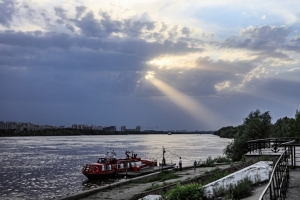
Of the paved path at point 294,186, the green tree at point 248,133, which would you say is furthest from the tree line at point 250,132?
the paved path at point 294,186

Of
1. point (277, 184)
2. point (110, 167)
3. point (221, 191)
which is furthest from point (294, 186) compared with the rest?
point (110, 167)

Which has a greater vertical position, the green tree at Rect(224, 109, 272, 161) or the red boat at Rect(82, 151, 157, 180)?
the green tree at Rect(224, 109, 272, 161)

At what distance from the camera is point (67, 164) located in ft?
241

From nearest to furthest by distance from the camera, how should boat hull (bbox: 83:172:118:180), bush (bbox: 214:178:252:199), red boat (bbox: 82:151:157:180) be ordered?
1. bush (bbox: 214:178:252:199)
2. boat hull (bbox: 83:172:118:180)
3. red boat (bbox: 82:151:157:180)

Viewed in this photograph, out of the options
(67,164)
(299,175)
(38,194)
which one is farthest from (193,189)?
(67,164)

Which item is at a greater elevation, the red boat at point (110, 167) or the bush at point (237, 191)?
the bush at point (237, 191)

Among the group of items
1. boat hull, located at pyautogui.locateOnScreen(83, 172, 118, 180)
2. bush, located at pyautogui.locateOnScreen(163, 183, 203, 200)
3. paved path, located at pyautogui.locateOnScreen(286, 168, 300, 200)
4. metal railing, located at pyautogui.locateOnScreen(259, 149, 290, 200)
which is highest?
metal railing, located at pyautogui.locateOnScreen(259, 149, 290, 200)

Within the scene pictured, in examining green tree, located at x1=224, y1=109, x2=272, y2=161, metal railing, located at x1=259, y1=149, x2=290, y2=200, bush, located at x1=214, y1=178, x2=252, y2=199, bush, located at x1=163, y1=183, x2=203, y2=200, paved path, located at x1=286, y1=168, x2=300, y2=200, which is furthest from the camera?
green tree, located at x1=224, y1=109, x2=272, y2=161

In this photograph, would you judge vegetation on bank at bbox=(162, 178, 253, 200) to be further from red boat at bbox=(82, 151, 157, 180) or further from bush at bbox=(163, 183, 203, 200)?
red boat at bbox=(82, 151, 157, 180)

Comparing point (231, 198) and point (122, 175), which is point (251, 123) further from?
point (231, 198)

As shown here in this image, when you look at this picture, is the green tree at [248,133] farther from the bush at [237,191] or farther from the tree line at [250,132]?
the bush at [237,191]

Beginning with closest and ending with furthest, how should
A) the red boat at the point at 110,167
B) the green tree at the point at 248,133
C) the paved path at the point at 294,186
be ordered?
the paved path at the point at 294,186 < the green tree at the point at 248,133 < the red boat at the point at 110,167

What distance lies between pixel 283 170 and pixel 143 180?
29716 mm

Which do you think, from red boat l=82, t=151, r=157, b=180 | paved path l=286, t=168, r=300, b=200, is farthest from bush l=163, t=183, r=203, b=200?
red boat l=82, t=151, r=157, b=180
